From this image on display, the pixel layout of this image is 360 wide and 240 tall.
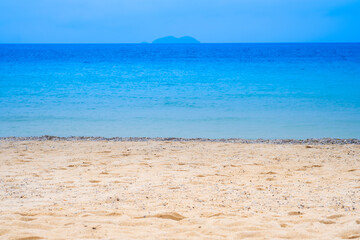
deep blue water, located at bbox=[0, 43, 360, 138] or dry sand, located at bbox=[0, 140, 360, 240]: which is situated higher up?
deep blue water, located at bbox=[0, 43, 360, 138]

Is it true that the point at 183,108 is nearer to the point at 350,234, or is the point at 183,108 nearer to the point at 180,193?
the point at 180,193

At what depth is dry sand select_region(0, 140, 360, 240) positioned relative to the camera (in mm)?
3914

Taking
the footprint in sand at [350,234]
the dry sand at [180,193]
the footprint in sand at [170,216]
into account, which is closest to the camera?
the footprint in sand at [350,234]

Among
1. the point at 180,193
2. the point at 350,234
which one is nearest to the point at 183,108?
the point at 180,193

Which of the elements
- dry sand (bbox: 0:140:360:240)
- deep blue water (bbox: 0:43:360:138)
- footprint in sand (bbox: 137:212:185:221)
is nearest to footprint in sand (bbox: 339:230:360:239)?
dry sand (bbox: 0:140:360:240)

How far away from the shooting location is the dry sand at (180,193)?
12.8 ft

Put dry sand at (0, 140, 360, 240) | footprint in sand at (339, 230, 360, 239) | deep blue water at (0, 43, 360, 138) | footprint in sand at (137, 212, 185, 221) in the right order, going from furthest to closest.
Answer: deep blue water at (0, 43, 360, 138) → footprint in sand at (137, 212, 185, 221) → dry sand at (0, 140, 360, 240) → footprint in sand at (339, 230, 360, 239)

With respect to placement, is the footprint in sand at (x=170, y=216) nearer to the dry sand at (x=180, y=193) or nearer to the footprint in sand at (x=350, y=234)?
the dry sand at (x=180, y=193)

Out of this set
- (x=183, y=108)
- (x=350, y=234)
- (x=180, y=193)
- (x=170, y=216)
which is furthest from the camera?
(x=183, y=108)

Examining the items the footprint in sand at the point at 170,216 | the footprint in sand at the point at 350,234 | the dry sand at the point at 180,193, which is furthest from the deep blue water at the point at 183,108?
the footprint in sand at the point at 350,234

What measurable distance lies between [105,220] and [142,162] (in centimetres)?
329

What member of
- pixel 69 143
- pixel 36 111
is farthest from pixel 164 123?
pixel 36 111

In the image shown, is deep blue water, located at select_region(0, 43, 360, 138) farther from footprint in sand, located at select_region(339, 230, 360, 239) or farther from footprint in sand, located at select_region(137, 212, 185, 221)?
footprint in sand, located at select_region(339, 230, 360, 239)

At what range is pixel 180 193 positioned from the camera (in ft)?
17.4
